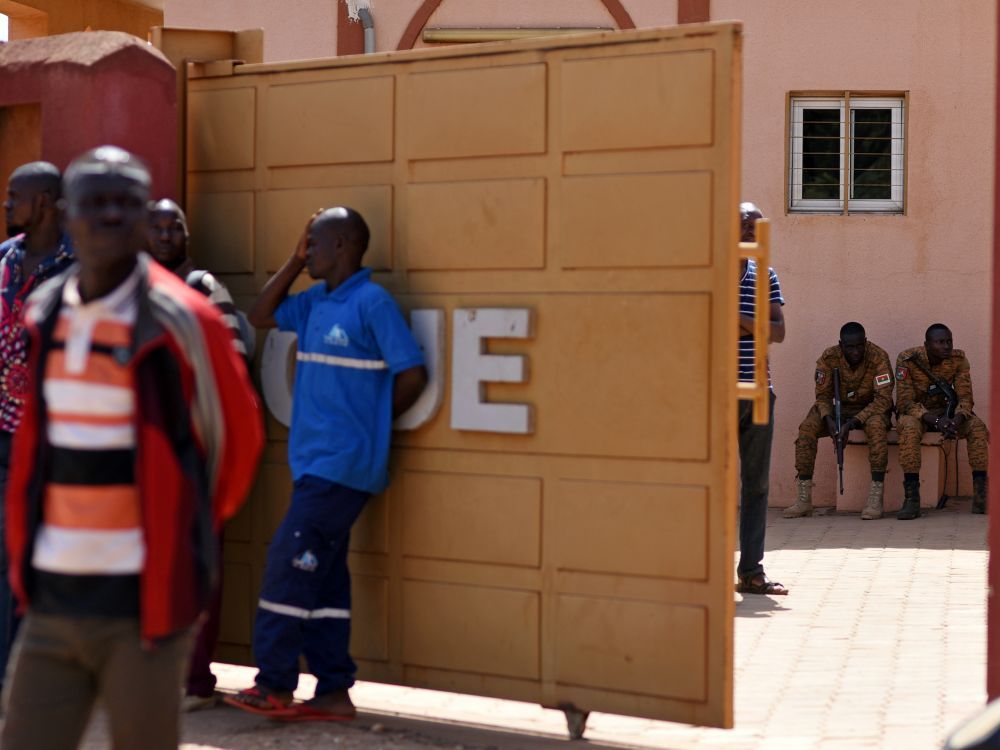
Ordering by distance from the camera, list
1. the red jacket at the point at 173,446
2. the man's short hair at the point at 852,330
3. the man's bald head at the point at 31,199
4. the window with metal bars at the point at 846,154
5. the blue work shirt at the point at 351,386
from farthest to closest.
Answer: the window with metal bars at the point at 846,154
the man's short hair at the point at 852,330
the man's bald head at the point at 31,199
the blue work shirt at the point at 351,386
the red jacket at the point at 173,446

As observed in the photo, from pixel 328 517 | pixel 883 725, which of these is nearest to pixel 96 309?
pixel 328 517

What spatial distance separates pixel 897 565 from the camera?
9.83 m

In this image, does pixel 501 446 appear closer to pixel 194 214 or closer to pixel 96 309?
pixel 194 214

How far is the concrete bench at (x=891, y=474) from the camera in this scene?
12.6 meters

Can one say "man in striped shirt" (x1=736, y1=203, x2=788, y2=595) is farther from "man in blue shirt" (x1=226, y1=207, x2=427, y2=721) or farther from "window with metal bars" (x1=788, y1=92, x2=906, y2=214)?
"window with metal bars" (x1=788, y1=92, x2=906, y2=214)

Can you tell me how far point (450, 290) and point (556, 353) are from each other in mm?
494

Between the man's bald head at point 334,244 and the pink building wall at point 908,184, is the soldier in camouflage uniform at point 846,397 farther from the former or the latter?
the man's bald head at point 334,244

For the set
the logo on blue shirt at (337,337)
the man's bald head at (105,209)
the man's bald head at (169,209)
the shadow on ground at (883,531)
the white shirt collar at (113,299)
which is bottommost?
the shadow on ground at (883,531)

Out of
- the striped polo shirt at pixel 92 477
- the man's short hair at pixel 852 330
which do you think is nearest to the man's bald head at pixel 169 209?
the striped polo shirt at pixel 92 477

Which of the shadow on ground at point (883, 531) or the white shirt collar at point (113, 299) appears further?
the shadow on ground at point (883, 531)

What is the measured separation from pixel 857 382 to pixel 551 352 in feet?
24.9

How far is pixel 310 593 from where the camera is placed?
18.1 feet

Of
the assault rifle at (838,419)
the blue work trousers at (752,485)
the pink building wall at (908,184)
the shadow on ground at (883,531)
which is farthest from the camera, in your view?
the pink building wall at (908,184)

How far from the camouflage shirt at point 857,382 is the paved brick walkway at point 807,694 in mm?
3304
